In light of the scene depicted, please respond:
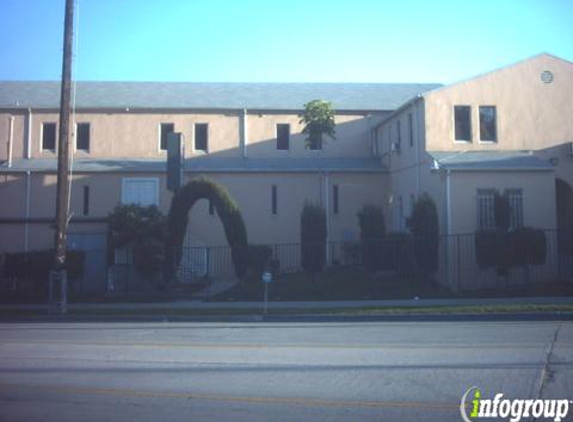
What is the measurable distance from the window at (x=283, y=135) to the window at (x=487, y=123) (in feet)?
39.6

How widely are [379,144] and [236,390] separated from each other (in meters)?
26.2

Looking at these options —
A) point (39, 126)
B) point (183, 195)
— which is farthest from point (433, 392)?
point (39, 126)

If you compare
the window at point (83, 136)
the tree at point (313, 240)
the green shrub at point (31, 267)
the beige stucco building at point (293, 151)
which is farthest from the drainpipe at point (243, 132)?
the green shrub at point (31, 267)

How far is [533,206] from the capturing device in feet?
73.9

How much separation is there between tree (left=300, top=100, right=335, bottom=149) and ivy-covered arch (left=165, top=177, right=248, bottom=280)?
29.4ft

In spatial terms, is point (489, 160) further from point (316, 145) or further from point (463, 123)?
point (316, 145)

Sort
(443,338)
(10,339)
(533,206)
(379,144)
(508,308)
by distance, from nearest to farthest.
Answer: (443,338), (10,339), (508,308), (533,206), (379,144)

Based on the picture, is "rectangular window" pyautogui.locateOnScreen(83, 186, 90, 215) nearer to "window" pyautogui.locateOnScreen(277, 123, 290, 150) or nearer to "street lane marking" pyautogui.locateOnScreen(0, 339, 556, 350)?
"window" pyautogui.locateOnScreen(277, 123, 290, 150)

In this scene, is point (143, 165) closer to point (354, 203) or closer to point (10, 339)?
point (354, 203)

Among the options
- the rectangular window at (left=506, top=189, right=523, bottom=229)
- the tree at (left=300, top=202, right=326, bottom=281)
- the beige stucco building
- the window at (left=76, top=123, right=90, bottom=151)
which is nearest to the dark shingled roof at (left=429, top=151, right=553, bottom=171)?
the beige stucco building

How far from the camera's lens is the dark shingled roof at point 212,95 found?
33.3m

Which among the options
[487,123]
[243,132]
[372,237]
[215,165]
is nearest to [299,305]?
[372,237]

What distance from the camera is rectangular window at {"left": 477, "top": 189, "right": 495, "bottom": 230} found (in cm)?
2261

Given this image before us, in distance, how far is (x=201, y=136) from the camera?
109ft
